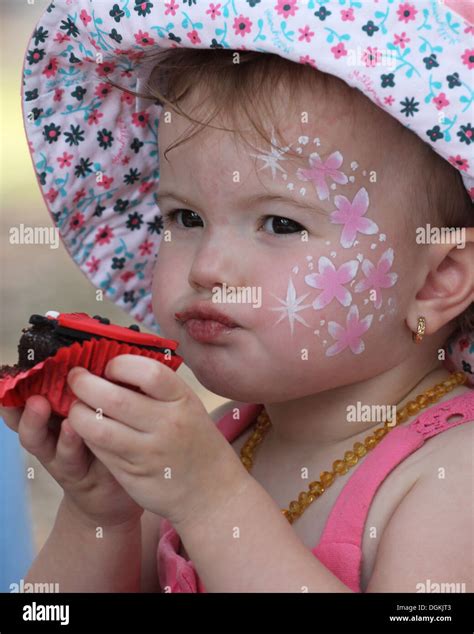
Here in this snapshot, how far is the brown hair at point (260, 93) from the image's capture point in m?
1.19

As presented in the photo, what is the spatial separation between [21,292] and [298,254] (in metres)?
2.00

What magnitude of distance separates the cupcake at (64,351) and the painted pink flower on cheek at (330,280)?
24cm

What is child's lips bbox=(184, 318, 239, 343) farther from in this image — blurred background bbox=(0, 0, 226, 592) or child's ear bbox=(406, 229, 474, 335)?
blurred background bbox=(0, 0, 226, 592)

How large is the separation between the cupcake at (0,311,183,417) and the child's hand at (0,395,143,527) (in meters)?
0.03

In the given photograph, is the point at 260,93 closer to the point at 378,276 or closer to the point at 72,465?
the point at 378,276

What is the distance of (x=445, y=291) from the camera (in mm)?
1262

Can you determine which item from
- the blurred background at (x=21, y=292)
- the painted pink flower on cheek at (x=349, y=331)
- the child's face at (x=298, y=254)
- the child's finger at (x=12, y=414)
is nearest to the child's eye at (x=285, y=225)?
the child's face at (x=298, y=254)

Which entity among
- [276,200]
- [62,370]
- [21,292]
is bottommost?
[62,370]

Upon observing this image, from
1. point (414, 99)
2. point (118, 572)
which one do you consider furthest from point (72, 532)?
point (414, 99)

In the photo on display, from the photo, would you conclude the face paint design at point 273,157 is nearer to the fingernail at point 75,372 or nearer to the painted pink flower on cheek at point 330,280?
the painted pink flower on cheek at point 330,280

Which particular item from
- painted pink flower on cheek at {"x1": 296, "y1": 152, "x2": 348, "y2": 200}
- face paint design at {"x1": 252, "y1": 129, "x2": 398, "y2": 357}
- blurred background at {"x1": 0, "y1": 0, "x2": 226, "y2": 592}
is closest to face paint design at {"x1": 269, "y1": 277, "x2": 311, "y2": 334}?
face paint design at {"x1": 252, "y1": 129, "x2": 398, "y2": 357}

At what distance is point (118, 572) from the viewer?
130 centimetres

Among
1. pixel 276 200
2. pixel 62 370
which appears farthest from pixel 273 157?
pixel 62 370

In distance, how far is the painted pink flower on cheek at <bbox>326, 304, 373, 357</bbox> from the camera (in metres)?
1.21
